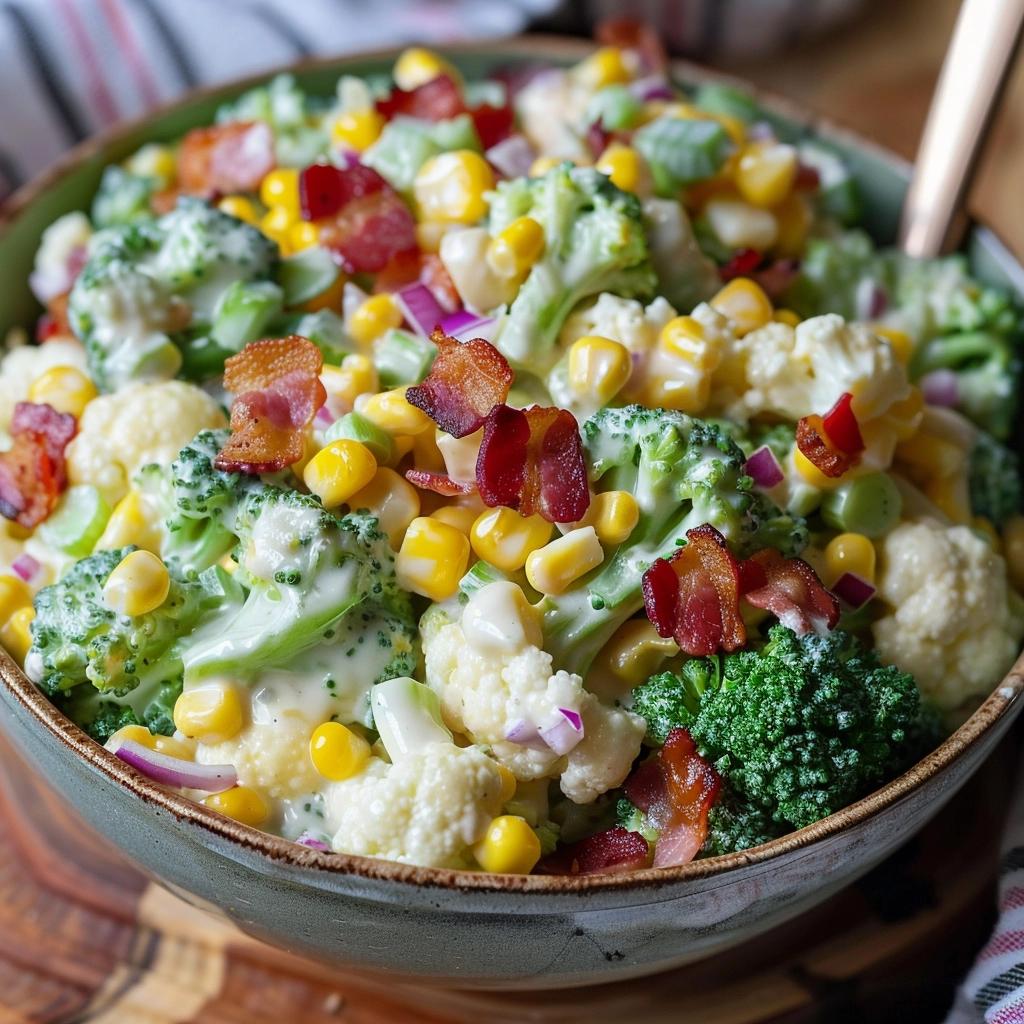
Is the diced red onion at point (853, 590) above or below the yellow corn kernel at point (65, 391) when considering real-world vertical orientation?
below

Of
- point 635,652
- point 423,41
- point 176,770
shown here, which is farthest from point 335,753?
point 423,41

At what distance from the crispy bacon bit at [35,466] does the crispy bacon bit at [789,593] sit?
1.42 meters

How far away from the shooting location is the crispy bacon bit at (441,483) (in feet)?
7.58

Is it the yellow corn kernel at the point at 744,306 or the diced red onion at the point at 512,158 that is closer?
the yellow corn kernel at the point at 744,306

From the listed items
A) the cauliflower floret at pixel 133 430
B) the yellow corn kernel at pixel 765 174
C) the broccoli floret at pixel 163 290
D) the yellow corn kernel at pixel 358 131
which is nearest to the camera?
the cauliflower floret at pixel 133 430

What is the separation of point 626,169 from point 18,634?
1597 millimetres

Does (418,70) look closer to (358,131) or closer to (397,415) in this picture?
(358,131)

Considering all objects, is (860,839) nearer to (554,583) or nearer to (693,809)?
(693,809)

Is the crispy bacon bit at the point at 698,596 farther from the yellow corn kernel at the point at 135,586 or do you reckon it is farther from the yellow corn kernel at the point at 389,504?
the yellow corn kernel at the point at 135,586

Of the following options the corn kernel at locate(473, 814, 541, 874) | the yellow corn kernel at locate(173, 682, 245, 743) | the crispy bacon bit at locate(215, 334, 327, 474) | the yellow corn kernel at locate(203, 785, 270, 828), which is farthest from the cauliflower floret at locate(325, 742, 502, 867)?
the crispy bacon bit at locate(215, 334, 327, 474)

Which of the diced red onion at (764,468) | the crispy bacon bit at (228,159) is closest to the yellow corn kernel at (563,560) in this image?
the diced red onion at (764,468)

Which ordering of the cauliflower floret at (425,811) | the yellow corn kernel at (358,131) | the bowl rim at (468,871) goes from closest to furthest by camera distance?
the bowl rim at (468,871) → the cauliflower floret at (425,811) → the yellow corn kernel at (358,131)

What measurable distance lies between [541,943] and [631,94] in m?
2.13

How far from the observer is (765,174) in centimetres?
285
